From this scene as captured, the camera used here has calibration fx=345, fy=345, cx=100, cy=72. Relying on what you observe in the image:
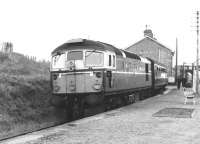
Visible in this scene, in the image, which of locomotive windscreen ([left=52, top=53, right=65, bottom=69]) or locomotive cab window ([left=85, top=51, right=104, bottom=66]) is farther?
locomotive windscreen ([left=52, top=53, right=65, bottom=69])

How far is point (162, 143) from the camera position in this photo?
8.13 meters

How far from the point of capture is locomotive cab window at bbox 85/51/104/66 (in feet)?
46.6

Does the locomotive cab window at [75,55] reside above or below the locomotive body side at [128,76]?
above

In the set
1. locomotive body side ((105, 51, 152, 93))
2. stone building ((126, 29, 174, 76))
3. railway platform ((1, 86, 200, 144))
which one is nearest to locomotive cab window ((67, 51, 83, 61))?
locomotive body side ((105, 51, 152, 93))

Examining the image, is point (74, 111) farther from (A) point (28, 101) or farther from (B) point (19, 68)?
(B) point (19, 68)

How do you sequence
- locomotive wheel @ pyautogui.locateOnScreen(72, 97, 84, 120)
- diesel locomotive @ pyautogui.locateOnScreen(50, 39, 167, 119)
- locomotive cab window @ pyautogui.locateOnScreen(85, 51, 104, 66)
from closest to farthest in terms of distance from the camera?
diesel locomotive @ pyautogui.locateOnScreen(50, 39, 167, 119) → locomotive cab window @ pyautogui.locateOnScreen(85, 51, 104, 66) → locomotive wheel @ pyautogui.locateOnScreen(72, 97, 84, 120)

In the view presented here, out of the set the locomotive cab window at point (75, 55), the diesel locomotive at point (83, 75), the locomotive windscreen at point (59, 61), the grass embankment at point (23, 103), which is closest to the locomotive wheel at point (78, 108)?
the diesel locomotive at point (83, 75)

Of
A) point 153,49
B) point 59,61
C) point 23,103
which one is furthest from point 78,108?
point 153,49

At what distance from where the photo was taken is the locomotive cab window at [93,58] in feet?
46.6

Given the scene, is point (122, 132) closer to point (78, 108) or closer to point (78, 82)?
point (78, 82)

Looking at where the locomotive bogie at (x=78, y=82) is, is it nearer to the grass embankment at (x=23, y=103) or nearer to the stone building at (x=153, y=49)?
the grass embankment at (x=23, y=103)

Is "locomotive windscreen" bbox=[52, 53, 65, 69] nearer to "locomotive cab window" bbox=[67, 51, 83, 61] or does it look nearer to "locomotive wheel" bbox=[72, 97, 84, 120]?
"locomotive cab window" bbox=[67, 51, 83, 61]

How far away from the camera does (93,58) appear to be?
1430 centimetres

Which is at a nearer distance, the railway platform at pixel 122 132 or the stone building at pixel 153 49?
the railway platform at pixel 122 132
